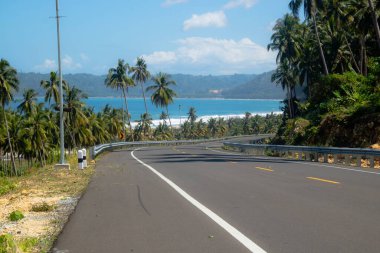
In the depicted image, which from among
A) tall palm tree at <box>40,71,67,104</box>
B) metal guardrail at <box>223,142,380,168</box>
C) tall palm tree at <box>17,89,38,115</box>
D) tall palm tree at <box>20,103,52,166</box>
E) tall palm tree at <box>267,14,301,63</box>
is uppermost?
tall palm tree at <box>267,14,301,63</box>

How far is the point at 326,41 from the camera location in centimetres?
6275

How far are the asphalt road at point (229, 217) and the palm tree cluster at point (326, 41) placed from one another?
90.6ft

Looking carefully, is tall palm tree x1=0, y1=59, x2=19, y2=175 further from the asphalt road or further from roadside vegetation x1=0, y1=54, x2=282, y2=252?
the asphalt road

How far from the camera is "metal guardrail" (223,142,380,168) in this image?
22288mm

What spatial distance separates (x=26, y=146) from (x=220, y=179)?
6240 centimetres

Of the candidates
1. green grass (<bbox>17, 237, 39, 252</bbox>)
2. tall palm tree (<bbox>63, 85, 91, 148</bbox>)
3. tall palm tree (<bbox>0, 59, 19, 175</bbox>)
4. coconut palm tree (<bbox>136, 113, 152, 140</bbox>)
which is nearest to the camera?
green grass (<bbox>17, 237, 39, 252</bbox>)

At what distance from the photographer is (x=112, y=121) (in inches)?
4129

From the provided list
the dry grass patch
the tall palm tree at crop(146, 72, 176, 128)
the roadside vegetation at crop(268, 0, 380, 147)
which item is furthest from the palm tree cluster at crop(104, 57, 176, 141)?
the dry grass patch

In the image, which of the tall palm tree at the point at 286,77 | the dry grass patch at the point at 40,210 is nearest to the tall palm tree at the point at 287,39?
the tall palm tree at the point at 286,77

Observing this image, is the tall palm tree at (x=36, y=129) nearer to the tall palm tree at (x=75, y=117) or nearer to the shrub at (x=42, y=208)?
the tall palm tree at (x=75, y=117)

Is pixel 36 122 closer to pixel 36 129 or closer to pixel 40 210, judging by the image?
pixel 36 129

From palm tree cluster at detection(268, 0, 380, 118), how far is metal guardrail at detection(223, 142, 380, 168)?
38.0 feet

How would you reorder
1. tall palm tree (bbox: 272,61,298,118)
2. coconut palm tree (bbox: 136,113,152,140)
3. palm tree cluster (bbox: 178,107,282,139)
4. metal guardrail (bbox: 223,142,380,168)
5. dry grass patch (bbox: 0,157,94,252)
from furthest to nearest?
palm tree cluster (bbox: 178,107,282,139) < coconut palm tree (bbox: 136,113,152,140) < tall palm tree (bbox: 272,61,298,118) < metal guardrail (bbox: 223,142,380,168) < dry grass patch (bbox: 0,157,94,252)

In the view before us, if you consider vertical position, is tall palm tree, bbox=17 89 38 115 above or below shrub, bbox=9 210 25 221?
above
